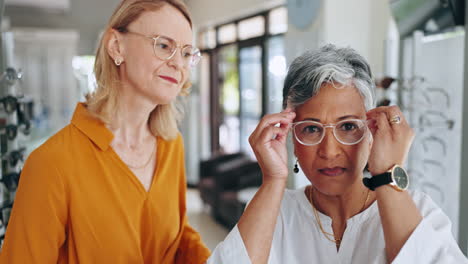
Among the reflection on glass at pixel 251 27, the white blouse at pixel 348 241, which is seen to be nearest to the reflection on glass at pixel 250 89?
the reflection on glass at pixel 251 27

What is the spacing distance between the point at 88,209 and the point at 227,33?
608 cm

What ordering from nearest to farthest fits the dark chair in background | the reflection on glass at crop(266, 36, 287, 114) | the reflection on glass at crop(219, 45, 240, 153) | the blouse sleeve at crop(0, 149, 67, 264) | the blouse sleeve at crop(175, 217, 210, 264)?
the blouse sleeve at crop(0, 149, 67, 264), the blouse sleeve at crop(175, 217, 210, 264), the dark chair in background, the reflection on glass at crop(266, 36, 287, 114), the reflection on glass at crop(219, 45, 240, 153)

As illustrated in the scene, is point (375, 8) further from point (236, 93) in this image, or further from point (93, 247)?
point (93, 247)

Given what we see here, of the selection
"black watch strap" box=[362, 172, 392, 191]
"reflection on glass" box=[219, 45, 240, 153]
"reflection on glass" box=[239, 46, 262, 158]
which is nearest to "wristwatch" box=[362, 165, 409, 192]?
"black watch strap" box=[362, 172, 392, 191]

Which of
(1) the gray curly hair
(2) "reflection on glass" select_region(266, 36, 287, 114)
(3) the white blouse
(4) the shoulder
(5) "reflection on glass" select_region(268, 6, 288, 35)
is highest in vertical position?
(5) "reflection on glass" select_region(268, 6, 288, 35)

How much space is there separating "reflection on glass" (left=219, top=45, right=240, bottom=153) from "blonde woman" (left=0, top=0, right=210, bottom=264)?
5471mm

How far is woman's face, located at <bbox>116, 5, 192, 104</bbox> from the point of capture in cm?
129

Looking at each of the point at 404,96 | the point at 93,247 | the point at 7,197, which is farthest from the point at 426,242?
the point at 404,96

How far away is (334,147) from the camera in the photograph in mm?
1050

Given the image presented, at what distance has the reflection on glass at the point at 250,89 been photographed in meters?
6.13

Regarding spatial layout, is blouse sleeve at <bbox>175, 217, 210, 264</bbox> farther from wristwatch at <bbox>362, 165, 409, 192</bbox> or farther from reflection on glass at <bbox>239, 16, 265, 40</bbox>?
reflection on glass at <bbox>239, 16, 265, 40</bbox>

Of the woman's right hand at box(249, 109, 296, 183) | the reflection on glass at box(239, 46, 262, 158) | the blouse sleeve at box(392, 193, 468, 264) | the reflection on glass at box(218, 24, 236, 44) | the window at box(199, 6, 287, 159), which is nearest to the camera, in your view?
the blouse sleeve at box(392, 193, 468, 264)

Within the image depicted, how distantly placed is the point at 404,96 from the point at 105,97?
2153 millimetres

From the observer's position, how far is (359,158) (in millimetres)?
1069
